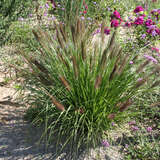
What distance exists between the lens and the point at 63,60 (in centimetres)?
199

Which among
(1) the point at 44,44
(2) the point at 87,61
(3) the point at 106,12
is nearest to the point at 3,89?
(1) the point at 44,44

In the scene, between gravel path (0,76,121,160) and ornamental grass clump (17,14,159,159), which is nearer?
ornamental grass clump (17,14,159,159)

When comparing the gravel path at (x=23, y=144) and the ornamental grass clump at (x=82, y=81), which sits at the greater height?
the ornamental grass clump at (x=82, y=81)

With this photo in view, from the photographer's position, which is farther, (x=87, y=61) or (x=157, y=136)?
(x=157, y=136)

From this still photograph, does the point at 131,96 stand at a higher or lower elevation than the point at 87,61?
lower

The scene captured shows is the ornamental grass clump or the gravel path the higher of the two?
the ornamental grass clump

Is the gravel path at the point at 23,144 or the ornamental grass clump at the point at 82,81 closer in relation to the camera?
the ornamental grass clump at the point at 82,81

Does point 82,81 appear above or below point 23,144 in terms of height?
above

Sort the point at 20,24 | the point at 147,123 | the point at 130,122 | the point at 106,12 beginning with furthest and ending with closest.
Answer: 1. the point at 106,12
2. the point at 20,24
3. the point at 147,123
4. the point at 130,122

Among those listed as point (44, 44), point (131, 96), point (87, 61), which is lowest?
point (131, 96)

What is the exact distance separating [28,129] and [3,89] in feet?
3.67

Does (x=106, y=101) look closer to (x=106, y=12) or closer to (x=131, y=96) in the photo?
(x=131, y=96)

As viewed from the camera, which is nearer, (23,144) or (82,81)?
(82,81)

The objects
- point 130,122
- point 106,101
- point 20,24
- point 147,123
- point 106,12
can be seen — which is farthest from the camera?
point 106,12
